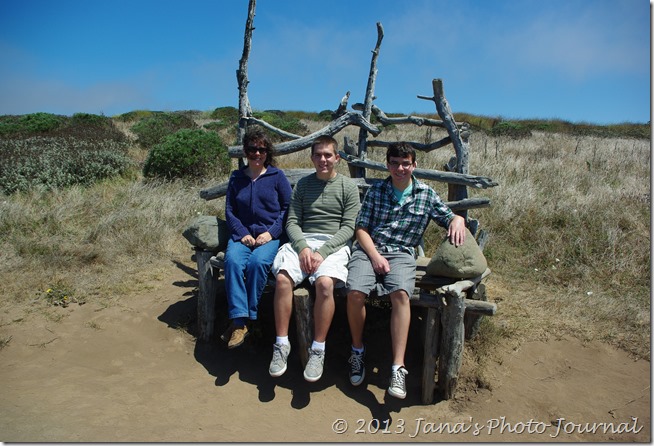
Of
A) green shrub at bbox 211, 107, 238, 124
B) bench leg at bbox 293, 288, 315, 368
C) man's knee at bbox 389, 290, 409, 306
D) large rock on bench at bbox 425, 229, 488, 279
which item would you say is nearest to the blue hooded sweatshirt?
bench leg at bbox 293, 288, 315, 368

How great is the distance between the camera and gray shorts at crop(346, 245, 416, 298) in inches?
130

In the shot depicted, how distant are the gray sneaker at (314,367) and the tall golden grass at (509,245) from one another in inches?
74.2

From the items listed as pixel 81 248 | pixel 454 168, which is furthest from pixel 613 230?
pixel 81 248

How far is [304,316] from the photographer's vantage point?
3457 millimetres

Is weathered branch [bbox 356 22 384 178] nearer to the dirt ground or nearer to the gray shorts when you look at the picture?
the gray shorts

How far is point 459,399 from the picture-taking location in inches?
138

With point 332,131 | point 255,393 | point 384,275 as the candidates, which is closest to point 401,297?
point 384,275

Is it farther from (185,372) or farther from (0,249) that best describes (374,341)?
(0,249)

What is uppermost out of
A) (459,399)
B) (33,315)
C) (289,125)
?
(289,125)

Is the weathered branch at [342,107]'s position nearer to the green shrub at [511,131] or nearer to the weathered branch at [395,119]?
the weathered branch at [395,119]

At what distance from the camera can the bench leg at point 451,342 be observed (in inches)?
131

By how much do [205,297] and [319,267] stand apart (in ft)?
4.19

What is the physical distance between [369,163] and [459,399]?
239 cm

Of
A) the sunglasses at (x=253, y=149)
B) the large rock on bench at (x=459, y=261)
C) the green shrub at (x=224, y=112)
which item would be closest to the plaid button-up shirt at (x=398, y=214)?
the large rock on bench at (x=459, y=261)
